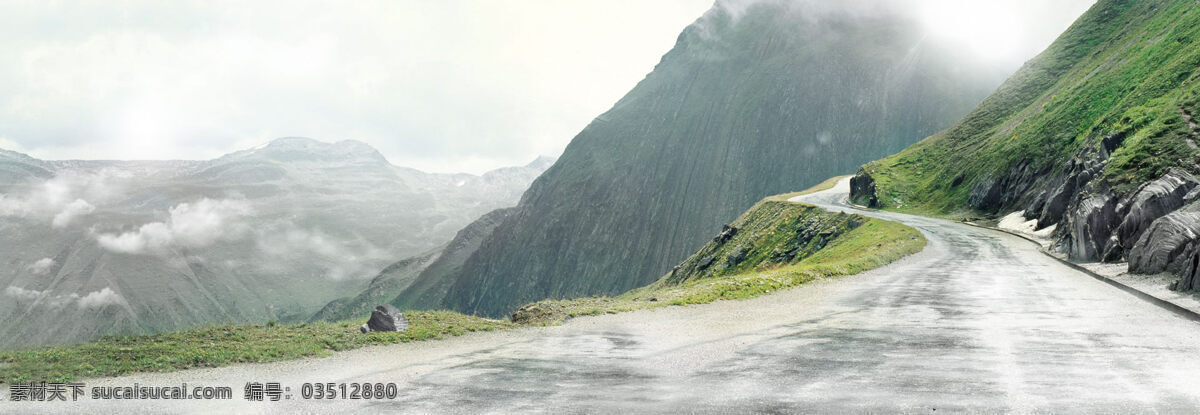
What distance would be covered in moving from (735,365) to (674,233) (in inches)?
6010

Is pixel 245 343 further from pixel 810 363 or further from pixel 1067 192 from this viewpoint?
pixel 1067 192

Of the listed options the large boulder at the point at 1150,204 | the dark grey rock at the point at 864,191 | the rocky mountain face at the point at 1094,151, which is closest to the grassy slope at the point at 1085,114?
the rocky mountain face at the point at 1094,151

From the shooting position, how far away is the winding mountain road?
27.6 ft

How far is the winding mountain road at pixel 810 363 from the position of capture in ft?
27.6

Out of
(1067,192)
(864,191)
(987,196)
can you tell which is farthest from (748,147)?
(1067,192)

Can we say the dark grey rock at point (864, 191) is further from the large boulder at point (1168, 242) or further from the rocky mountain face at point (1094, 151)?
the large boulder at point (1168, 242)

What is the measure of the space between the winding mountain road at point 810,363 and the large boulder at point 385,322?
4.75ft

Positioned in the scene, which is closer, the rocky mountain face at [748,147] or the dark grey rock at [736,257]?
the dark grey rock at [736,257]

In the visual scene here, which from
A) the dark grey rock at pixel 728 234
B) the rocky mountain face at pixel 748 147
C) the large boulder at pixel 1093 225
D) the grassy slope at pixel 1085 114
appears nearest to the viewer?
the large boulder at pixel 1093 225

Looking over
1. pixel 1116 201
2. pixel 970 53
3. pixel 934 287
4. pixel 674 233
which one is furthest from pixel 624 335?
pixel 970 53

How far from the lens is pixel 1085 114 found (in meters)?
53.2

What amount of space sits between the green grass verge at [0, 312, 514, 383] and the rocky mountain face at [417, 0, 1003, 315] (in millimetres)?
133906

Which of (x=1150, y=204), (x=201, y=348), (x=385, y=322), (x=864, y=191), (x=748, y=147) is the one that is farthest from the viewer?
(x=748, y=147)

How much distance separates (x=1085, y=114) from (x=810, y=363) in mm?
60120
